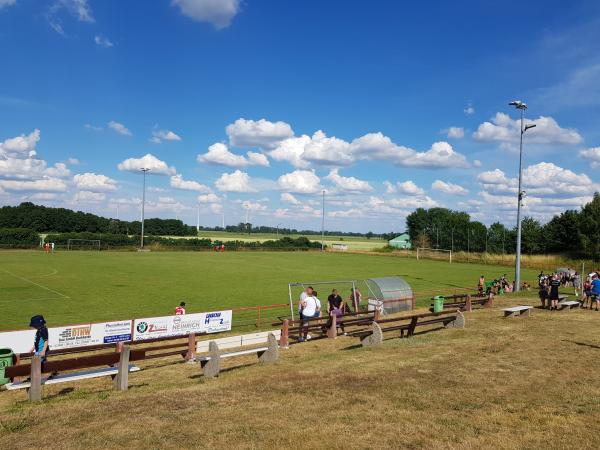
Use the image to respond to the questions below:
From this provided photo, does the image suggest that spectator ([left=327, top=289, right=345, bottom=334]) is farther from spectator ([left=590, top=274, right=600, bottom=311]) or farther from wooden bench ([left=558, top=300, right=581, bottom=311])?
spectator ([left=590, top=274, right=600, bottom=311])

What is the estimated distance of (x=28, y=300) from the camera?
24.9 metres

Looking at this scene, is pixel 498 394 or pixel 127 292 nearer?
pixel 498 394

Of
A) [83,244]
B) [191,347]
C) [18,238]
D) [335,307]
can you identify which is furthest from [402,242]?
[191,347]

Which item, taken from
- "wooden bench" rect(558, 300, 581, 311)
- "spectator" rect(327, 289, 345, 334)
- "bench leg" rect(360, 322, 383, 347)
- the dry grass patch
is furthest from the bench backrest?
"wooden bench" rect(558, 300, 581, 311)

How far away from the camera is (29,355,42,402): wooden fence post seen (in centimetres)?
823

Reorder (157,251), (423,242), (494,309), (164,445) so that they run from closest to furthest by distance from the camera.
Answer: (164,445), (494,309), (157,251), (423,242)

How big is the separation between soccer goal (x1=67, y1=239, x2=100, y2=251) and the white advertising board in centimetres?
6425

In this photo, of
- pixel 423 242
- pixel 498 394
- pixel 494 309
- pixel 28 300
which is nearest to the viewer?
pixel 498 394

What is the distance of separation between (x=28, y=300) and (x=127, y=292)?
533cm

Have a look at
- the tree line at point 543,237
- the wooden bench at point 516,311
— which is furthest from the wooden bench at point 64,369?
the tree line at point 543,237

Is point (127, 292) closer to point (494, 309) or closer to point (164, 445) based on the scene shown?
point (494, 309)

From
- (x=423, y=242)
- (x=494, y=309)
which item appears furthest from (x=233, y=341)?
(x=423, y=242)

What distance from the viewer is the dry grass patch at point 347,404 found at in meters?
6.11

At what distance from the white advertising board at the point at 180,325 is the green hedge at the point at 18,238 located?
6419cm
